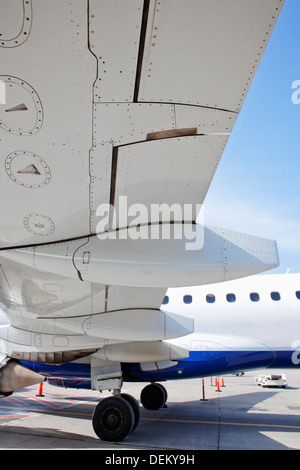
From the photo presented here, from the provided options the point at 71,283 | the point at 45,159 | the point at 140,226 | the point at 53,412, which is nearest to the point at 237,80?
the point at 45,159

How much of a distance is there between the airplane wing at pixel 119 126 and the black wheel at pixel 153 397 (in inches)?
282

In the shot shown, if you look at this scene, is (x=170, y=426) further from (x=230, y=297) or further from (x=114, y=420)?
(x=230, y=297)

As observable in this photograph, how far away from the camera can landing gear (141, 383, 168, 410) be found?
402 inches

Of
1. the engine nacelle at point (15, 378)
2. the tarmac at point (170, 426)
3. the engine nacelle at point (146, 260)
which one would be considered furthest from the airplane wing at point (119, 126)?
the engine nacelle at point (15, 378)

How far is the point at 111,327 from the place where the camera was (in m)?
Result: 6.07

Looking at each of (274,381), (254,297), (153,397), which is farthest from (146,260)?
(274,381)

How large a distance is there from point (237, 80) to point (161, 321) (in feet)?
16.2

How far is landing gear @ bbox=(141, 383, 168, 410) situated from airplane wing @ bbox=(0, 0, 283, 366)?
716cm

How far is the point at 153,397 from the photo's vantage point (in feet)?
33.8

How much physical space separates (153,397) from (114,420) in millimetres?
4016
